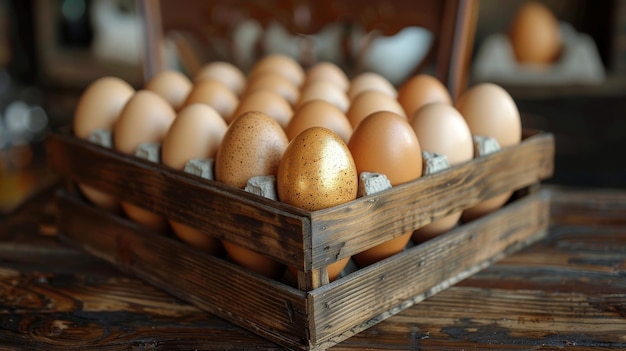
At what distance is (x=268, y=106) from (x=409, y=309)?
41 cm

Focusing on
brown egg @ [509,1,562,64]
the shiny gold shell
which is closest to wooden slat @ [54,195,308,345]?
the shiny gold shell

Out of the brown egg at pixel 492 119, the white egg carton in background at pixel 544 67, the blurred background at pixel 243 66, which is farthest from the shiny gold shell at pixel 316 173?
the white egg carton in background at pixel 544 67

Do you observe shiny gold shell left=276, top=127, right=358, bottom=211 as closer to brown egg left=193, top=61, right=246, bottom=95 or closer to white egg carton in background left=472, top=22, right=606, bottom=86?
brown egg left=193, top=61, right=246, bottom=95

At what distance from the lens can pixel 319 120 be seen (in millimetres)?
997

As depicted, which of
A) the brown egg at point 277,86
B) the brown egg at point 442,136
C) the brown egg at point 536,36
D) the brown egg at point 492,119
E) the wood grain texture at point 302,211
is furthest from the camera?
the brown egg at point 536,36

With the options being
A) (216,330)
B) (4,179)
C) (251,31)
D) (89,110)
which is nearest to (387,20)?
(251,31)

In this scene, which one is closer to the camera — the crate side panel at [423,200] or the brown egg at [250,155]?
the crate side panel at [423,200]

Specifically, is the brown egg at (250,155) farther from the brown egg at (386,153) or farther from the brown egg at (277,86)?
the brown egg at (277,86)

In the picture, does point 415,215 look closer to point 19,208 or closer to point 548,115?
point 19,208

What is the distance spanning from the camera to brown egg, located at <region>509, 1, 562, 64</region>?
7.86ft

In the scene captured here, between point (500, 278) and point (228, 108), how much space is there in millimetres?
547

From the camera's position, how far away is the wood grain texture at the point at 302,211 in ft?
2.52

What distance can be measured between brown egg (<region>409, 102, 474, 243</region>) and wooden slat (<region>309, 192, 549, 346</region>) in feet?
0.13

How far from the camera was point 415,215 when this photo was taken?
0.89 meters
